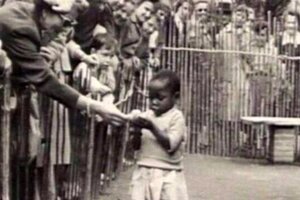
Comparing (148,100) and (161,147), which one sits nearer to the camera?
(161,147)

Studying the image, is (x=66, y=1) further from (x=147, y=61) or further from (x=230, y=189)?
(x=147, y=61)

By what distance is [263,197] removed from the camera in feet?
47.3

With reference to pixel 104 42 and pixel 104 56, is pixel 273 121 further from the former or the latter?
pixel 104 42

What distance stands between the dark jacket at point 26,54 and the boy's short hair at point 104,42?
425 cm

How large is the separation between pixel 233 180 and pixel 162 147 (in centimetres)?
768

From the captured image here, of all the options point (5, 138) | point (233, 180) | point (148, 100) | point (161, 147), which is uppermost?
point (5, 138)

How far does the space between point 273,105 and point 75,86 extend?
10.6 meters

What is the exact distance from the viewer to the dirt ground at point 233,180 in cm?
1407

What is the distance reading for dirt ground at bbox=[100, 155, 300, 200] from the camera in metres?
14.1

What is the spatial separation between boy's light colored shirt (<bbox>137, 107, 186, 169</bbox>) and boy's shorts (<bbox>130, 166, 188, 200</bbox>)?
0.06 meters

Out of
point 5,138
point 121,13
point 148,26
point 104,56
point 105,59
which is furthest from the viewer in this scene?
point 148,26

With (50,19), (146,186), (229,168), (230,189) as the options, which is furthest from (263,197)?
(50,19)

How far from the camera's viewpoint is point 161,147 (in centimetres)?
855

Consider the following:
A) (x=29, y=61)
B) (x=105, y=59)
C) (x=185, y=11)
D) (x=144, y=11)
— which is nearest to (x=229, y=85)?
(x=185, y=11)
